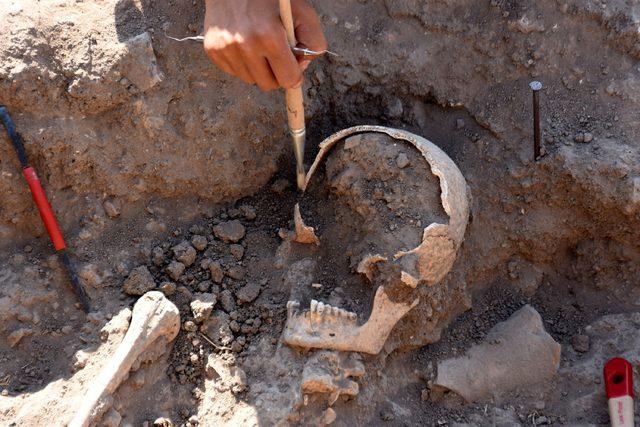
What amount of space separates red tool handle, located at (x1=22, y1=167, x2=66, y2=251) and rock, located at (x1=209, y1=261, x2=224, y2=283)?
563 millimetres

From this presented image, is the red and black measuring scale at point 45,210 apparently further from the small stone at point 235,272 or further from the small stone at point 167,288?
the small stone at point 235,272

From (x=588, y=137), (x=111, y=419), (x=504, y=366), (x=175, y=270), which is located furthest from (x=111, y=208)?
(x=588, y=137)

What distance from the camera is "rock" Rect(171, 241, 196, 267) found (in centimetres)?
267

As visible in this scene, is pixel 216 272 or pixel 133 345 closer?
pixel 133 345

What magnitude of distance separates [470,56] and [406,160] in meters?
0.74

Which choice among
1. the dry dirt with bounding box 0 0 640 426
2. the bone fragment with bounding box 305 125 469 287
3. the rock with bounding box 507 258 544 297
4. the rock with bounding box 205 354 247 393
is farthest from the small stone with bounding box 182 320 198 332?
the rock with bounding box 507 258 544 297

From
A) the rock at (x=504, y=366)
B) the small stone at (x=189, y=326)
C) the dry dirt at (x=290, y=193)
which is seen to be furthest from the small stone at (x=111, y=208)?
the rock at (x=504, y=366)

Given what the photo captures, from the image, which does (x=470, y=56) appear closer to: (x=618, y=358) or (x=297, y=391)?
(x=618, y=358)

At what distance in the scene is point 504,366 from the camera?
107 inches

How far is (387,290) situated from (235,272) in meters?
0.62

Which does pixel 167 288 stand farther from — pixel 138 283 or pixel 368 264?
pixel 368 264

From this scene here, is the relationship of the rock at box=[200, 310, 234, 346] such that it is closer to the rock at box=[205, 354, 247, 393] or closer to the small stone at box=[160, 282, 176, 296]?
the rock at box=[205, 354, 247, 393]

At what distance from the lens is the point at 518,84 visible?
9.77 feet

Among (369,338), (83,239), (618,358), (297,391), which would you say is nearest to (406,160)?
(369,338)
